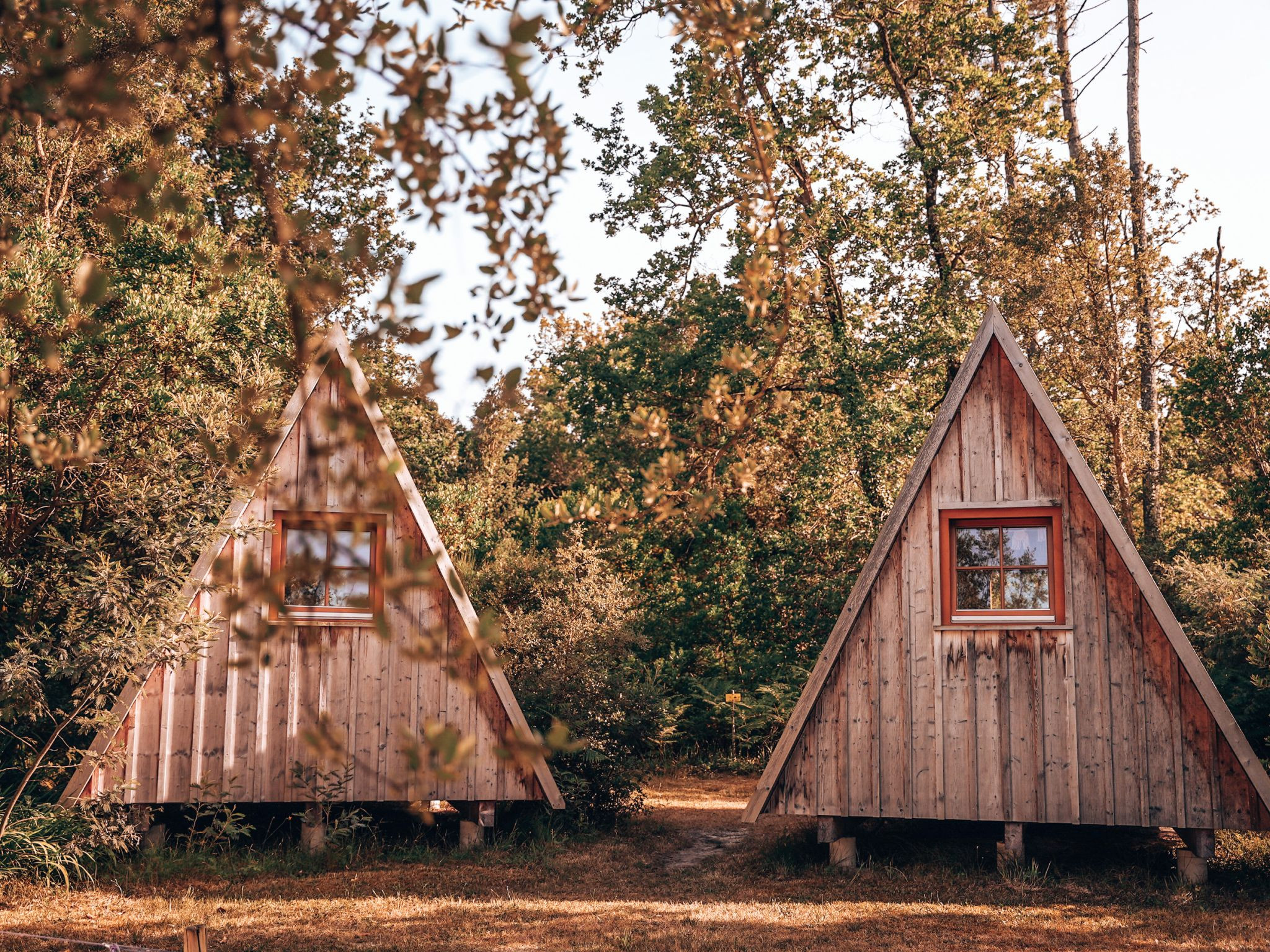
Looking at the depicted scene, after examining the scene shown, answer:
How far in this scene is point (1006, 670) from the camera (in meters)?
9.95

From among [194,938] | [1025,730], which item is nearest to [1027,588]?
[1025,730]

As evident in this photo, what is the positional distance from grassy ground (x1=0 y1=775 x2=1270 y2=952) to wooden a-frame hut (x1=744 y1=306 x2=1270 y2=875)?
2.36 feet

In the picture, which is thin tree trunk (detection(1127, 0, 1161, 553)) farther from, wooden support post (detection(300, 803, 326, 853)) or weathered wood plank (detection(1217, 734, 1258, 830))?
wooden support post (detection(300, 803, 326, 853))

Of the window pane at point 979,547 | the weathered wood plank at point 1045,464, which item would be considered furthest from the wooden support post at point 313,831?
the weathered wood plank at point 1045,464

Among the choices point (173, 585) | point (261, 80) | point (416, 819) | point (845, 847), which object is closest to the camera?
point (261, 80)

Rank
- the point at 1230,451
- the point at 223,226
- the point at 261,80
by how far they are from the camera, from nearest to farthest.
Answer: the point at 261,80, the point at 1230,451, the point at 223,226

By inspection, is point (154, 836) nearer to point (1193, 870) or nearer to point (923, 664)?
point (923, 664)

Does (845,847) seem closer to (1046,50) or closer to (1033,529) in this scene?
(1033,529)

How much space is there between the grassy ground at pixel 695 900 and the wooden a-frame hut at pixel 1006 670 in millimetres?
718

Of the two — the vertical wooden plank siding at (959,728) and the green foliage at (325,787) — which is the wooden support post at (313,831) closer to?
the green foliage at (325,787)

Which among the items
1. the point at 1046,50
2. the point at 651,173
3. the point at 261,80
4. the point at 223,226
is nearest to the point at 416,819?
the point at 261,80

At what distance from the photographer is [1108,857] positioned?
35.8 ft

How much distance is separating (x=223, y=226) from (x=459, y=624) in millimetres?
14059

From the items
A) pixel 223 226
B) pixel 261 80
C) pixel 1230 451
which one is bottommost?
pixel 261 80
